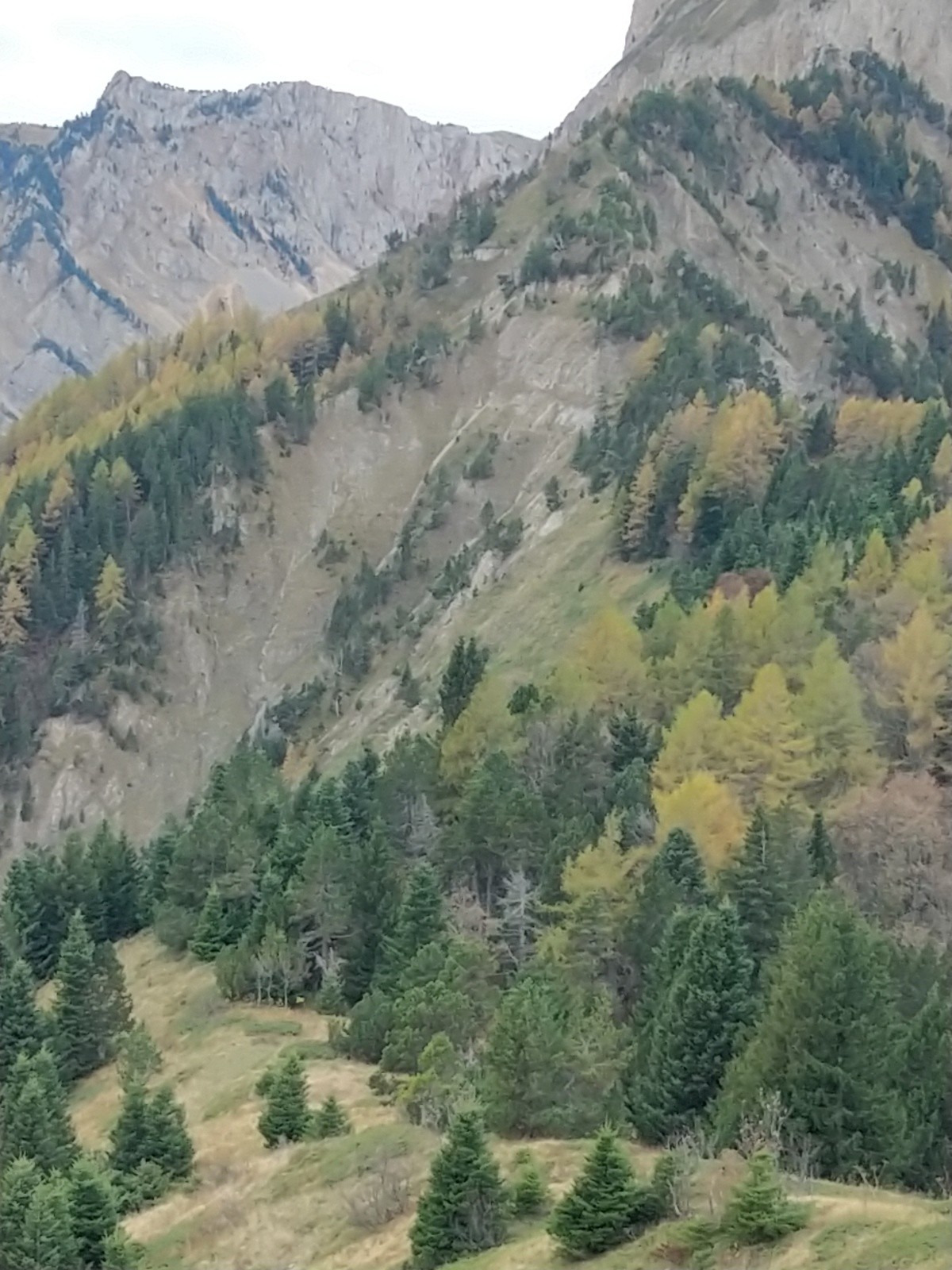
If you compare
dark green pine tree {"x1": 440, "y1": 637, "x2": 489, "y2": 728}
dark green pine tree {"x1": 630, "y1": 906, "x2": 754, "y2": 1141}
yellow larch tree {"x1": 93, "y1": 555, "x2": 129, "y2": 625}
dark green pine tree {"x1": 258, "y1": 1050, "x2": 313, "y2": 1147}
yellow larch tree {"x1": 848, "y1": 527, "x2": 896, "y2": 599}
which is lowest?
dark green pine tree {"x1": 630, "y1": 906, "x2": 754, "y2": 1141}

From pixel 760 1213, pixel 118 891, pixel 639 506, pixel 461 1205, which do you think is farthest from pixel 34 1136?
pixel 639 506

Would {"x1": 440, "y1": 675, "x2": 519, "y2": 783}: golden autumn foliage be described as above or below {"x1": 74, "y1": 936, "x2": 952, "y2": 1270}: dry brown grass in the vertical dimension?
above

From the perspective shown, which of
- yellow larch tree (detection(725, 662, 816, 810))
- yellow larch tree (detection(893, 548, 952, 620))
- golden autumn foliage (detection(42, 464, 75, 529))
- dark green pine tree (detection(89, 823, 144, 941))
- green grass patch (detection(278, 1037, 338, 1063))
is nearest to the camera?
green grass patch (detection(278, 1037, 338, 1063))

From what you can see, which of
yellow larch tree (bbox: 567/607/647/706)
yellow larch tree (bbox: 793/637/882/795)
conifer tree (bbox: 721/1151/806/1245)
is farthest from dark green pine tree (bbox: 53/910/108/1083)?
conifer tree (bbox: 721/1151/806/1245)

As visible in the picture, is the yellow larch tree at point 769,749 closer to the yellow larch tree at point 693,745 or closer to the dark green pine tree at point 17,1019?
the yellow larch tree at point 693,745

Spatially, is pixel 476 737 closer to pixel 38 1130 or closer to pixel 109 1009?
pixel 109 1009

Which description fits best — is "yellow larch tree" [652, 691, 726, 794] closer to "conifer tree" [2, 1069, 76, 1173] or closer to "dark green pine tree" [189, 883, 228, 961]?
"dark green pine tree" [189, 883, 228, 961]

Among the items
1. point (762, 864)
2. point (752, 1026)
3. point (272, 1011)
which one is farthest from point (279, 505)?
point (752, 1026)
